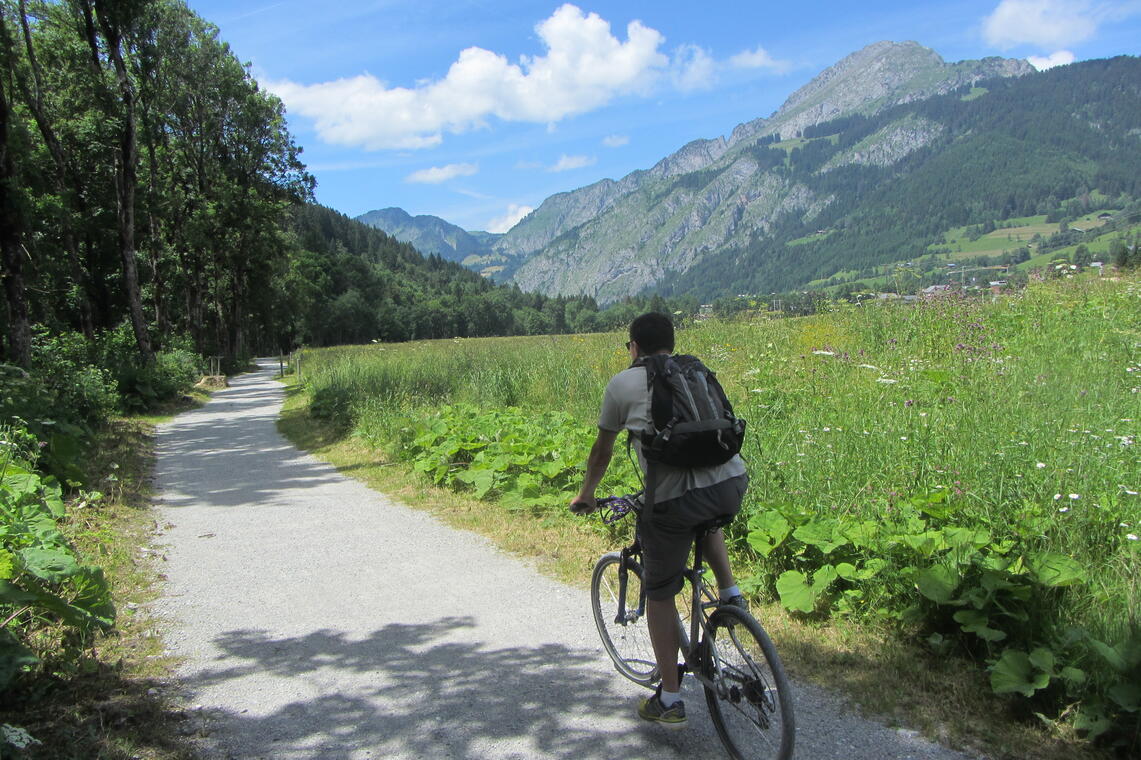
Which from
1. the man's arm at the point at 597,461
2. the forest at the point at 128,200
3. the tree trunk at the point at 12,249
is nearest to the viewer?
the man's arm at the point at 597,461

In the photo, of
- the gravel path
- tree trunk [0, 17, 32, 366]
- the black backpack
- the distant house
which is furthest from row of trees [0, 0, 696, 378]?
the black backpack

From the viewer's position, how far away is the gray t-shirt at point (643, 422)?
2.87 meters

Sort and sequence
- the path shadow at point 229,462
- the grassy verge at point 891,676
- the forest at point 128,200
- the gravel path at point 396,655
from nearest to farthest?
the grassy verge at point 891,676, the gravel path at point 396,655, the path shadow at point 229,462, the forest at point 128,200

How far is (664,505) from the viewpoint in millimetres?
2898

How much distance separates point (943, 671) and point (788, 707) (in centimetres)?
140

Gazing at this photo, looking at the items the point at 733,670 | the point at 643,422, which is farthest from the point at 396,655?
the point at 643,422

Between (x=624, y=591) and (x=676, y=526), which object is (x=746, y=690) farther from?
(x=624, y=591)

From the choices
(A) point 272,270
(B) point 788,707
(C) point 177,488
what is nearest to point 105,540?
(C) point 177,488

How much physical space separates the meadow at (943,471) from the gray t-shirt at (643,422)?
164 centimetres

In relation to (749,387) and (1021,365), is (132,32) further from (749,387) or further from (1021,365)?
(1021,365)

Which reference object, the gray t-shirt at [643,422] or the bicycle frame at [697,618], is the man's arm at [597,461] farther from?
the bicycle frame at [697,618]

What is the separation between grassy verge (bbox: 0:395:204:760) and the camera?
3.14 m

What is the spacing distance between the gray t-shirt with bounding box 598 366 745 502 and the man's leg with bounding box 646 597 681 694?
57cm

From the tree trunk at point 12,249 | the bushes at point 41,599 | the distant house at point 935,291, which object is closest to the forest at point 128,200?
the tree trunk at point 12,249
